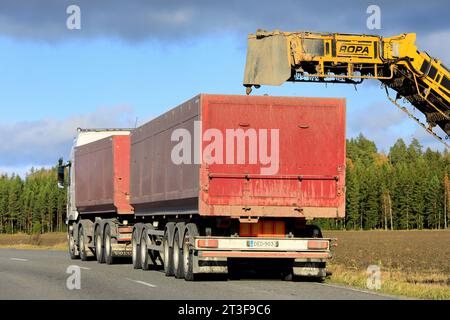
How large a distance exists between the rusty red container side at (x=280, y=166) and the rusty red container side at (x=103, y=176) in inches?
276

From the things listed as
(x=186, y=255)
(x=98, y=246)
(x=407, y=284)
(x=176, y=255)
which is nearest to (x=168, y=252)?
(x=176, y=255)

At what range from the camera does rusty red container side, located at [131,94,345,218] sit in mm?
17562

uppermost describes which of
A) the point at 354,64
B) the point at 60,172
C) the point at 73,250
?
the point at 354,64

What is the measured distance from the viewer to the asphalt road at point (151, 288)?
1468 cm

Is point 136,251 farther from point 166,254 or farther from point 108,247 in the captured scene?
point 166,254

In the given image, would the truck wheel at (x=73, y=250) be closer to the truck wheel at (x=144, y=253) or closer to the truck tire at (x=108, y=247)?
the truck tire at (x=108, y=247)

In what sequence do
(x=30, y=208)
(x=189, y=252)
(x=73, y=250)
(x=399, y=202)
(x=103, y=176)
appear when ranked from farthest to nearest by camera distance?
(x=30, y=208), (x=399, y=202), (x=73, y=250), (x=103, y=176), (x=189, y=252)

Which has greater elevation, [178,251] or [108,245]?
[178,251]

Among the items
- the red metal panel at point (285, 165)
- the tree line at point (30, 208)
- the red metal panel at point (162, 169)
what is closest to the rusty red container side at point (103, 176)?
the red metal panel at point (162, 169)

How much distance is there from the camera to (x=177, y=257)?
19234 millimetres

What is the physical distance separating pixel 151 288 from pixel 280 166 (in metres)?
3.58

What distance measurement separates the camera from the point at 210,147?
1745cm

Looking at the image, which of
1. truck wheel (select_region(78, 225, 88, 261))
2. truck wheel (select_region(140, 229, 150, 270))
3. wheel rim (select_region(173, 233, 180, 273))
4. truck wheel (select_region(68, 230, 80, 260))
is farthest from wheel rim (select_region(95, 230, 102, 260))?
wheel rim (select_region(173, 233, 180, 273))
